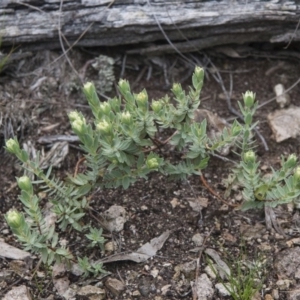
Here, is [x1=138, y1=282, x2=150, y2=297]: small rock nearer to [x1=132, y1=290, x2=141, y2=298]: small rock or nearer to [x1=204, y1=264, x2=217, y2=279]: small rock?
[x1=132, y1=290, x2=141, y2=298]: small rock

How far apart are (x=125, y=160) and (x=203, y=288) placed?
0.56 m

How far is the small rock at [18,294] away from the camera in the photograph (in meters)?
2.32

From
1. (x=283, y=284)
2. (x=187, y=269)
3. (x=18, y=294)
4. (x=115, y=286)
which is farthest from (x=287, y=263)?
(x=18, y=294)

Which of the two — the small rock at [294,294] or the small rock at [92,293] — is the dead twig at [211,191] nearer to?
the small rock at [294,294]

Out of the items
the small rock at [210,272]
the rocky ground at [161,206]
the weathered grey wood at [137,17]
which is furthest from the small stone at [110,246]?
the weathered grey wood at [137,17]

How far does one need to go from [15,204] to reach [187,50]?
1158 mm

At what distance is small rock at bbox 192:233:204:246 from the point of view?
8.23ft

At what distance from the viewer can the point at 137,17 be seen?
297 centimetres

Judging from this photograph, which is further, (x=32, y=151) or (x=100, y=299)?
(x=32, y=151)

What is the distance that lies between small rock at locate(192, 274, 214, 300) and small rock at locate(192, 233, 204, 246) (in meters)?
0.16

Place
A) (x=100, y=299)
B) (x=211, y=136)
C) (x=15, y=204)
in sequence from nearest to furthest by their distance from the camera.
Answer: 1. (x=100, y=299)
2. (x=15, y=204)
3. (x=211, y=136)

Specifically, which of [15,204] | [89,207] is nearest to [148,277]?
[89,207]

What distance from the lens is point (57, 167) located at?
2.81 m

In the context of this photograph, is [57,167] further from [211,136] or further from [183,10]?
[183,10]
